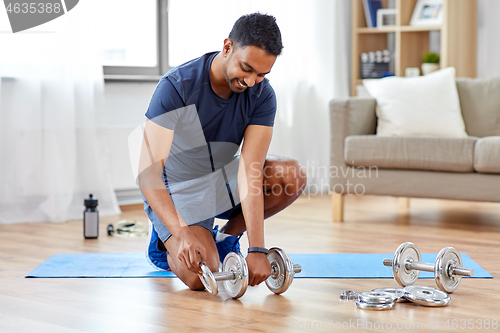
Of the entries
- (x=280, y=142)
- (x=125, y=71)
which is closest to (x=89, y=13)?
(x=125, y=71)

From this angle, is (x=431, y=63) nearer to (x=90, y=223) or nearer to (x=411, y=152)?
(x=411, y=152)

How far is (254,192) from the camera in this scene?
1803 millimetres

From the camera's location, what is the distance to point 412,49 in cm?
455

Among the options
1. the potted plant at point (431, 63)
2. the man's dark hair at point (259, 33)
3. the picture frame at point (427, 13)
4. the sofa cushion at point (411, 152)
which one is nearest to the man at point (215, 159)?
the man's dark hair at point (259, 33)

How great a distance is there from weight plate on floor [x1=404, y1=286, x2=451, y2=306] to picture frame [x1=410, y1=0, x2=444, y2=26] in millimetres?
3049

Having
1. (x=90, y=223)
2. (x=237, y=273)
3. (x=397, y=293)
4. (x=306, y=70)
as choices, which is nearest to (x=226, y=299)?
(x=237, y=273)

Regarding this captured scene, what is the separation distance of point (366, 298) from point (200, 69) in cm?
81

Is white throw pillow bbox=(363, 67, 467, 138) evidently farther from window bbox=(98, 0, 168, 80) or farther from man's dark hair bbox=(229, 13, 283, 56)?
man's dark hair bbox=(229, 13, 283, 56)

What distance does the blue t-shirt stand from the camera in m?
1.76

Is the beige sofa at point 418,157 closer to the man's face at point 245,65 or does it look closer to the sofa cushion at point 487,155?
the sofa cushion at point 487,155

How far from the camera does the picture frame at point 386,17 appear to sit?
4590 millimetres

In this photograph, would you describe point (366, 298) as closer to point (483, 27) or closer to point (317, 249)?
point (317, 249)

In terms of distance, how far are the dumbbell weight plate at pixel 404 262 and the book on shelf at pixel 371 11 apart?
3.12 meters

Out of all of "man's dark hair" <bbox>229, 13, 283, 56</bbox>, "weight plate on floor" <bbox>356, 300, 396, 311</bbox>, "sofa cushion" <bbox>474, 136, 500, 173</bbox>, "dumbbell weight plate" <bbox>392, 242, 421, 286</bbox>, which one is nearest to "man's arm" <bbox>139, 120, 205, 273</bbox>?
"man's dark hair" <bbox>229, 13, 283, 56</bbox>
